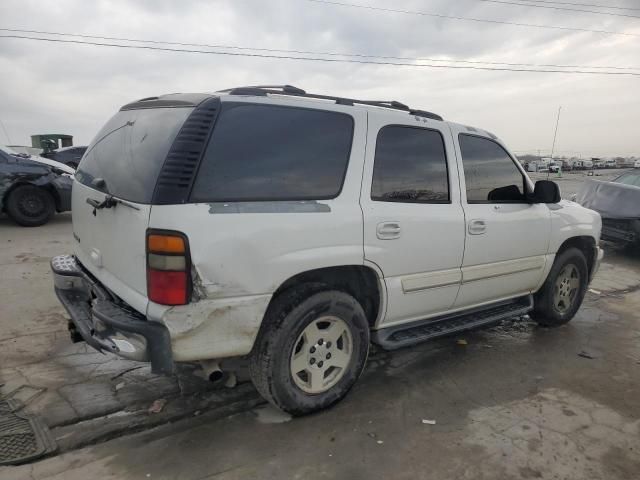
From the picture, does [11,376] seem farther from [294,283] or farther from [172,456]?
[294,283]

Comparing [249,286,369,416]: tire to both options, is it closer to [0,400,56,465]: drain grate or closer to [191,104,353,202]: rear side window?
[191,104,353,202]: rear side window

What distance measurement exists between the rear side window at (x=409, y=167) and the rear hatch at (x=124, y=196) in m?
1.28

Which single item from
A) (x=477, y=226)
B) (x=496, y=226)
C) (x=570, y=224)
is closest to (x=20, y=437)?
(x=477, y=226)

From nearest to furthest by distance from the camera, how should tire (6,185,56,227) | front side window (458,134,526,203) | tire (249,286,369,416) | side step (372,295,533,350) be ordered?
tire (249,286,369,416) → side step (372,295,533,350) → front side window (458,134,526,203) → tire (6,185,56,227)

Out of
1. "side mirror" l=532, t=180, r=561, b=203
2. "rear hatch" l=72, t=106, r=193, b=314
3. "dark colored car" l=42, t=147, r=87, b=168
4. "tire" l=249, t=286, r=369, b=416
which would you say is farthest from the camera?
"dark colored car" l=42, t=147, r=87, b=168

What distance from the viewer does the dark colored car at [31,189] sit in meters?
8.54

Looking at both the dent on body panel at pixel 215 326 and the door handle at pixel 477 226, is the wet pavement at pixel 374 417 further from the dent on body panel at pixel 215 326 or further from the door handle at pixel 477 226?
the door handle at pixel 477 226

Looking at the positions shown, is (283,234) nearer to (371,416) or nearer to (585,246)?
(371,416)

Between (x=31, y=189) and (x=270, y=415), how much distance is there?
25.3 feet

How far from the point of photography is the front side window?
3805 mm

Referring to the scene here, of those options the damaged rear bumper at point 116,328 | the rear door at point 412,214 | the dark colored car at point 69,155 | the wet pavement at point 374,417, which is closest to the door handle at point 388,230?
the rear door at point 412,214

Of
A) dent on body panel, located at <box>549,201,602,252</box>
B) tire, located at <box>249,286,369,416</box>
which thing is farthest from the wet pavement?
dent on body panel, located at <box>549,201,602,252</box>

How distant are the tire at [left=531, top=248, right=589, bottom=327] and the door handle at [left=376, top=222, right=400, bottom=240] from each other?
2.22 metres

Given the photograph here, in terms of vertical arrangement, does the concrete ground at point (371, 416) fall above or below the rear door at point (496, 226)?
below
